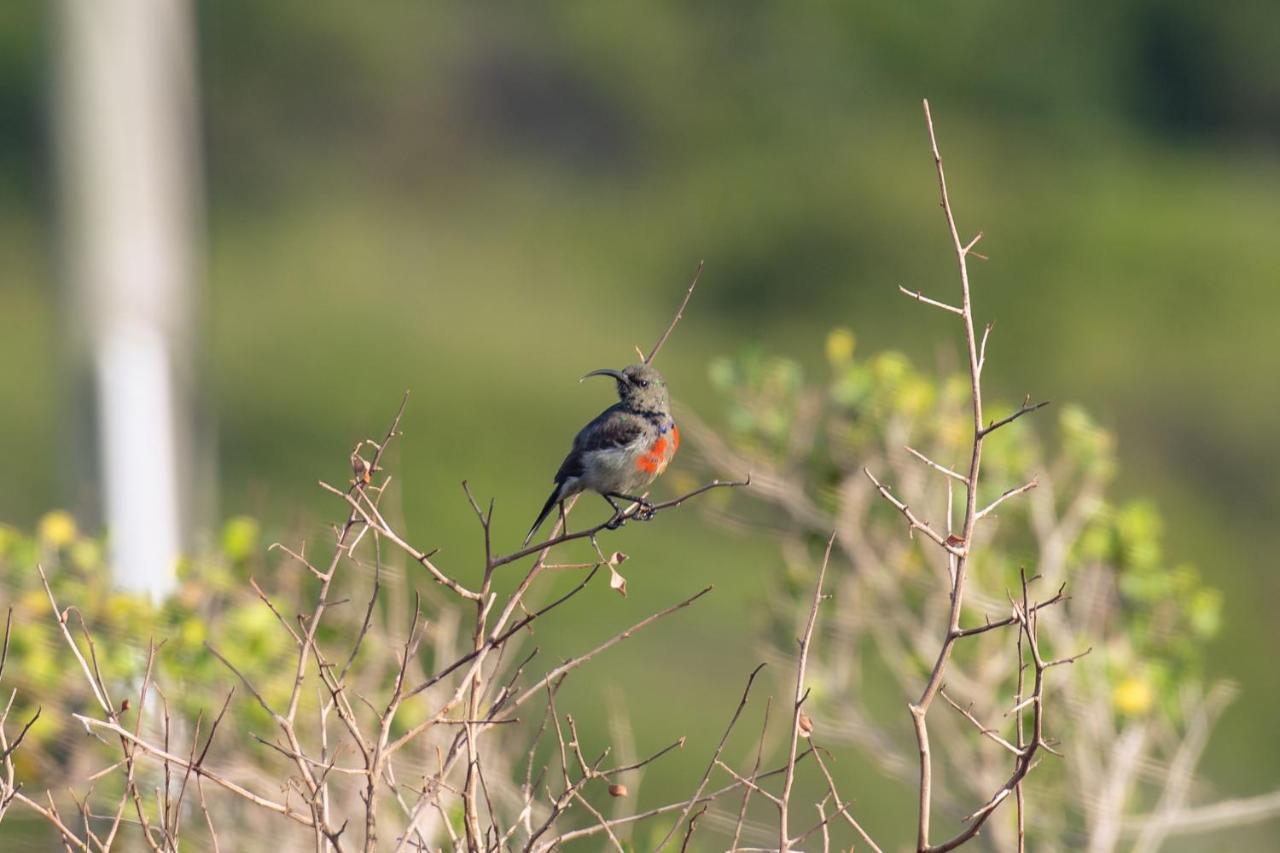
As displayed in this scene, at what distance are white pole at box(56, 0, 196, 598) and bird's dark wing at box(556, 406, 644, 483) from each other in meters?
4.38

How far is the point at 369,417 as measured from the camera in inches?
784

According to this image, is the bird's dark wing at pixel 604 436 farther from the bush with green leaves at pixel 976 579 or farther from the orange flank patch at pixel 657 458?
the bush with green leaves at pixel 976 579

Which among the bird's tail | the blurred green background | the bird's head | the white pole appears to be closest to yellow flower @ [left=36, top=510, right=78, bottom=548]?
the bird's tail

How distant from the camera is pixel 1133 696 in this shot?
20.4 feet

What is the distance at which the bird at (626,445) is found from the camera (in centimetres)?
547

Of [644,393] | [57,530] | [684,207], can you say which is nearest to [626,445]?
[644,393]

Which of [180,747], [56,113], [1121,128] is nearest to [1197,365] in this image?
[1121,128]

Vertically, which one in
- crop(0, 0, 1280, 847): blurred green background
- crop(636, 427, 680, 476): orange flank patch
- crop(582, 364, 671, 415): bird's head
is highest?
crop(0, 0, 1280, 847): blurred green background

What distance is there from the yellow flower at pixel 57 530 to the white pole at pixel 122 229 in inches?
128

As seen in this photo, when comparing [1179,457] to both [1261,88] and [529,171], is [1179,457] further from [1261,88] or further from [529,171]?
[529,171]

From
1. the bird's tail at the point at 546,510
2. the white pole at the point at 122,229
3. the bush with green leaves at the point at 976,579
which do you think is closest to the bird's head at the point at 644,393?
the bird's tail at the point at 546,510

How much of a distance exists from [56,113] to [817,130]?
20126mm

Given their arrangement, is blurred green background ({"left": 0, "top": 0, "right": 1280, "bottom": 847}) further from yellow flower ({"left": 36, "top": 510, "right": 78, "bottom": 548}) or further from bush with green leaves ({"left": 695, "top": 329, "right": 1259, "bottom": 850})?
yellow flower ({"left": 36, "top": 510, "right": 78, "bottom": 548})

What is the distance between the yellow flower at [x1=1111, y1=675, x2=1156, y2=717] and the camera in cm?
621
